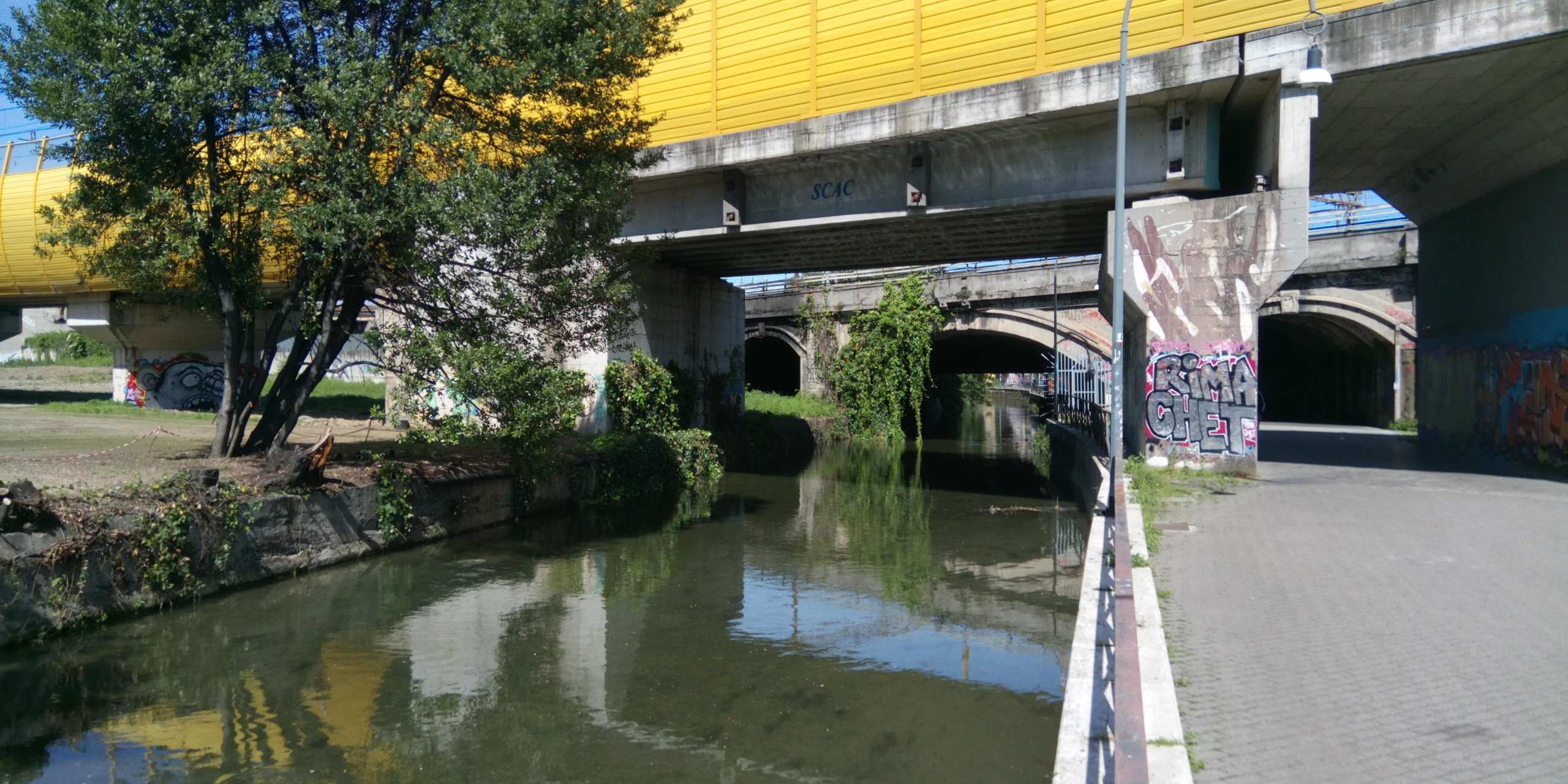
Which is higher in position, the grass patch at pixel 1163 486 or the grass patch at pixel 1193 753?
the grass patch at pixel 1163 486

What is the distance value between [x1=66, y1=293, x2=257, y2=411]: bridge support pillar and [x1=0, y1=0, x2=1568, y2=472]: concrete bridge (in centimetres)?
1596

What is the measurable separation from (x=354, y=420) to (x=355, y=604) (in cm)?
1590

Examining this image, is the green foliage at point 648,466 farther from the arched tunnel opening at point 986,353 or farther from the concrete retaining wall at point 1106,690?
the arched tunnel opening at point 986,353

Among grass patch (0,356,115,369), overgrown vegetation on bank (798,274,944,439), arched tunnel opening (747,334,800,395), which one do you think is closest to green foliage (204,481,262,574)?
overgrown vegetation on bank (798,274,944,439)

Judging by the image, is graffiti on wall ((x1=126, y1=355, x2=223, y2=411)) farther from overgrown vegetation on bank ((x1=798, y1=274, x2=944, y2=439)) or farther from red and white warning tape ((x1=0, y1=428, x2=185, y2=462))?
overgrown vegetation on bank ((x1=798, y1=274, x2=944, y2=439))

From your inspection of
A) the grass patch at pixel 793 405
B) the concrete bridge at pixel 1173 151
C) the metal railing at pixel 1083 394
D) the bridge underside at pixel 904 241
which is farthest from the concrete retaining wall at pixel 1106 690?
the grass patch at pixel 793 405

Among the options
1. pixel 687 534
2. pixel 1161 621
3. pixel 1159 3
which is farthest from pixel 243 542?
pixel 1159 3

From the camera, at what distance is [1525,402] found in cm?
1712

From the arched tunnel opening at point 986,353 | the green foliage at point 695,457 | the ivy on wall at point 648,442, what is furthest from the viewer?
the arched tunnel opening at point 986,353

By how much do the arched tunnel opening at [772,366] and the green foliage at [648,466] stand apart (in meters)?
23.5

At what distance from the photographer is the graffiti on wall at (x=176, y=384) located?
29453 millimetres

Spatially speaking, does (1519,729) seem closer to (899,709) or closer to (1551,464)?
(899,709)

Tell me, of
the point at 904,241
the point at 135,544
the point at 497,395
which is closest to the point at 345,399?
the point at 904,241

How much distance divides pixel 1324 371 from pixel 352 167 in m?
40.2
